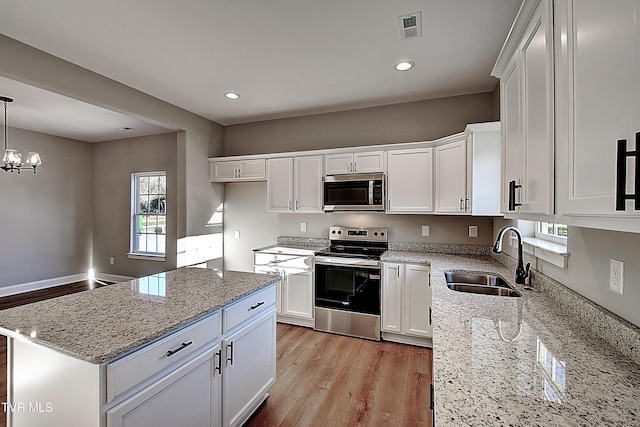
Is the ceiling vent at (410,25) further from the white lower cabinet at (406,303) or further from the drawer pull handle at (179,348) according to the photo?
the drawer pull handle at (179,348)

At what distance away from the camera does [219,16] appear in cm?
201

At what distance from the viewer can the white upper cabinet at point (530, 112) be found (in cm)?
96

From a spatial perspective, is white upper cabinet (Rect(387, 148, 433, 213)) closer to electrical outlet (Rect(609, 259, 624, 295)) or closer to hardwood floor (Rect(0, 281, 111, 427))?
electrical outlet (Rect(609, 259, 624, 295))

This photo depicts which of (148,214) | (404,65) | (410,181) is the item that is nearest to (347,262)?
(410,181)

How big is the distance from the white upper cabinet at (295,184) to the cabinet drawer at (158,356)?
2.25 m

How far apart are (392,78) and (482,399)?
2806mm

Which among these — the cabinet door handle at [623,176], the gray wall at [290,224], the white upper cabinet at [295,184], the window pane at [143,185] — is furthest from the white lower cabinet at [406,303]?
the window pane at [143,185]

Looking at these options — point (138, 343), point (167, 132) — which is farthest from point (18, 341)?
point (167, 132)

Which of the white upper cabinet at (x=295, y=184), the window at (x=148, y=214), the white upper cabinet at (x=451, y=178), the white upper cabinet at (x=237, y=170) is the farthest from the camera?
the window at (x=148, y=214)

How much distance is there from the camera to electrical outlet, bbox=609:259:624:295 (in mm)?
1097

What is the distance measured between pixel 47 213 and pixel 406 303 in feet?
19.7

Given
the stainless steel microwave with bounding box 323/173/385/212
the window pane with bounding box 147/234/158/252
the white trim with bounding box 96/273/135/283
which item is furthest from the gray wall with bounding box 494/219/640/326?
the white trim with bounding box 96/273/135/283

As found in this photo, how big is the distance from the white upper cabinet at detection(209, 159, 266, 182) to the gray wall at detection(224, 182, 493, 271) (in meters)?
0.29

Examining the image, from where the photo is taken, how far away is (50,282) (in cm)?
510
